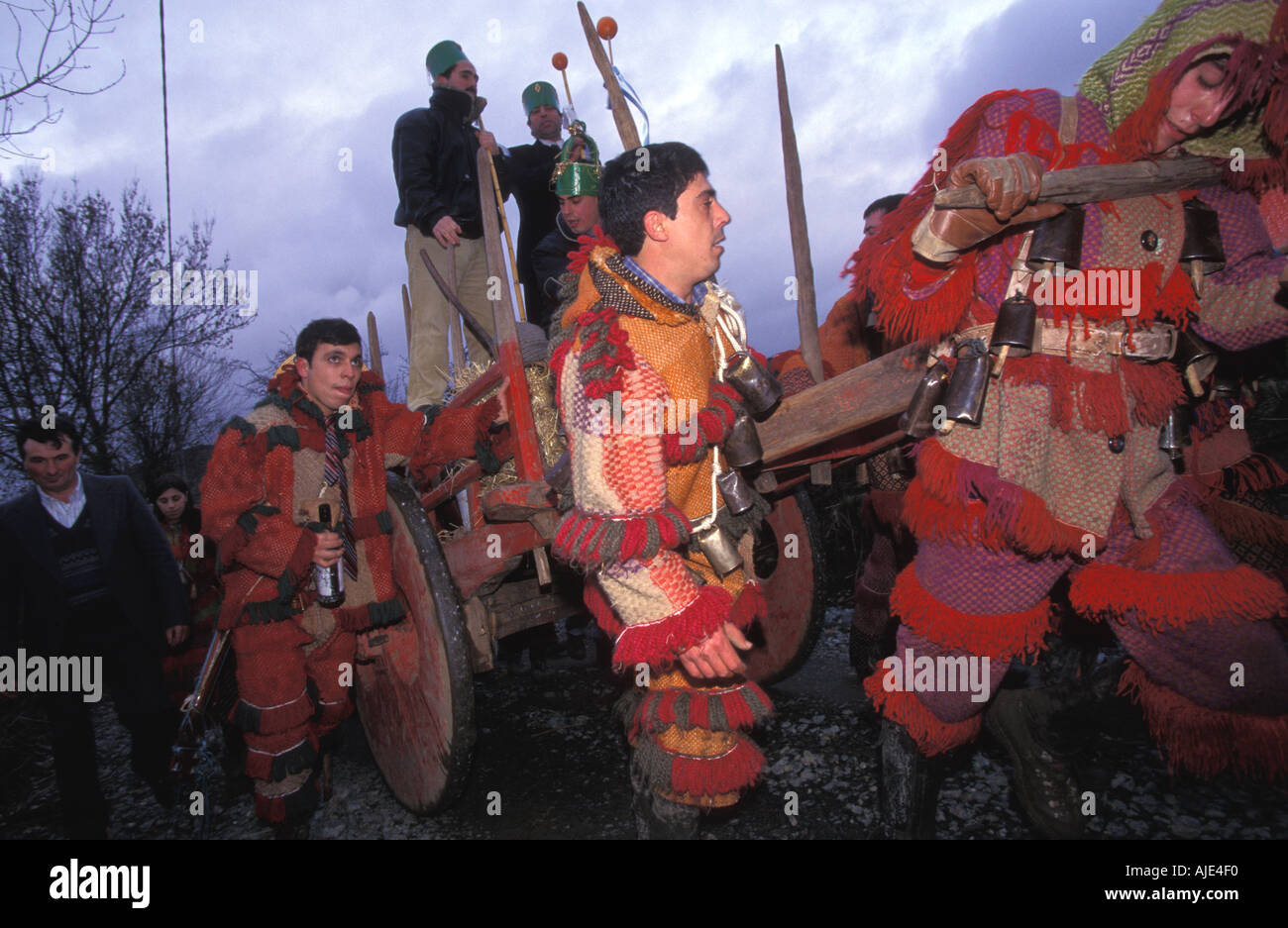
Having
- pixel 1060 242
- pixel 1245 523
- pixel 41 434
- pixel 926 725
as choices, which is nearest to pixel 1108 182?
pixel 1060 242

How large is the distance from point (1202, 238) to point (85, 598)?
5.15m

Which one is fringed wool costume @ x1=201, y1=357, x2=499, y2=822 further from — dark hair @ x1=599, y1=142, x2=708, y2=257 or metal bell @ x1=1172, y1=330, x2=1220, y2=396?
metal bell @ x1=1172, y1=330, x2=1220, y2=396

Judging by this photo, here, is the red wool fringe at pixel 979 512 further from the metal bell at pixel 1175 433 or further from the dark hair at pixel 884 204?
the dark hair at pixel 884 204

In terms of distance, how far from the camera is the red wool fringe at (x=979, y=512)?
5.70 feet

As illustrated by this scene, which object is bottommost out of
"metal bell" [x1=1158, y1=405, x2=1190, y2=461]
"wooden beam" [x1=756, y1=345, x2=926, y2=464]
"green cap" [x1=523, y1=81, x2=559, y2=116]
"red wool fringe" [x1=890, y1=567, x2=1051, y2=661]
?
"red wool fringe" [x1=890, y1=567, x2=1051, y2=661]

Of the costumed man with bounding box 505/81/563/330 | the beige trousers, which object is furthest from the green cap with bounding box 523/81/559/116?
the beige trousers

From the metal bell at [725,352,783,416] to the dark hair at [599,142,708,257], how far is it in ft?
1.45

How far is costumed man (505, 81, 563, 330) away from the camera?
473cm

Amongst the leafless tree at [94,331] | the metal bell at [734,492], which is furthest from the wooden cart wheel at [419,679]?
the leafless tree at [94,331]

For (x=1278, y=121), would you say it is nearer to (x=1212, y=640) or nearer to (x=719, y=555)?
→ (x=1212, y=640)

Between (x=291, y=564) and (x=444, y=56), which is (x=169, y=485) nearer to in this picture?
(x=291, y=564)

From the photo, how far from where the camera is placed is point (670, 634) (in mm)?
1582

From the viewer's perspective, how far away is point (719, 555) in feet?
6.40

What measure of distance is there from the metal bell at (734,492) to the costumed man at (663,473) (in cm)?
4
